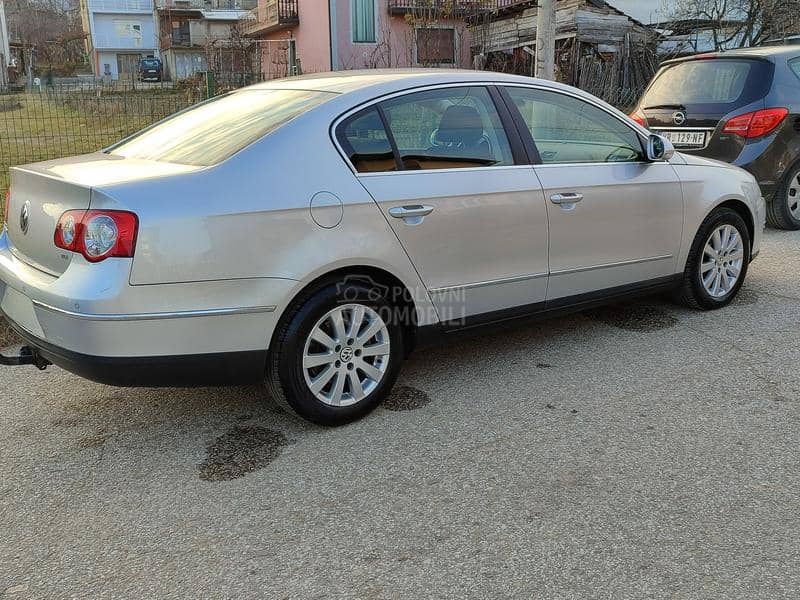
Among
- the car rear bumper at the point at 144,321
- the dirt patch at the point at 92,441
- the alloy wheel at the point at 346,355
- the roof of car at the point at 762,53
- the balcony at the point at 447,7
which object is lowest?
the dirt patch at the point at 92,441

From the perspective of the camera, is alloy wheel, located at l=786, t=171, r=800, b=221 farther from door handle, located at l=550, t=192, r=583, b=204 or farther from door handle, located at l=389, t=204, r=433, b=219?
door handle, located at l=389, t=204, r=433, b=219

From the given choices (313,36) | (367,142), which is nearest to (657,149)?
(367,142)

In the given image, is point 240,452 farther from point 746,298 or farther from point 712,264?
point 746,298

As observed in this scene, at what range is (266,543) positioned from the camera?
2576 mm

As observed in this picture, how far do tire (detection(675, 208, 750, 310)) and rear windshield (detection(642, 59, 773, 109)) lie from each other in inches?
98.1

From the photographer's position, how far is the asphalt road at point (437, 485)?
2.39 m

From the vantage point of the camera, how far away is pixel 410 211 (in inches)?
136

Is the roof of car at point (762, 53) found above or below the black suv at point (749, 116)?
above

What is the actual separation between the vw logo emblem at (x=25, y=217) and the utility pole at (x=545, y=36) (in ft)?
22.7

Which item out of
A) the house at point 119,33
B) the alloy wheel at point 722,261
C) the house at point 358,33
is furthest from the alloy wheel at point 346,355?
the house at point 119,33

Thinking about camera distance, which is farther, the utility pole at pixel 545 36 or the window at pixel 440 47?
the window at pixel 440 47

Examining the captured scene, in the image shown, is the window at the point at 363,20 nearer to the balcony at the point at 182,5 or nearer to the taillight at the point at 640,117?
the taillight at the point at 640,117

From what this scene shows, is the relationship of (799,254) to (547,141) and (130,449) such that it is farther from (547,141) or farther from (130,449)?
(130,449)

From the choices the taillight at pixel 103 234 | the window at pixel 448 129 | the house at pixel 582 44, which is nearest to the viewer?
the taillight at pixel 103 234
